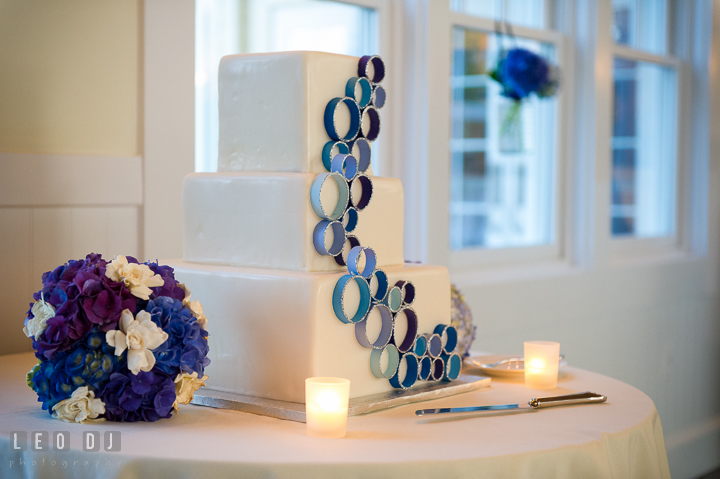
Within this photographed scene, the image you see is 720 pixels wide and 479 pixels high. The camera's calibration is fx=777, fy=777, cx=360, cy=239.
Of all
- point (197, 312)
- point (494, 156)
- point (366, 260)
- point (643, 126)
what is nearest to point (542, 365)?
point (366, 260)

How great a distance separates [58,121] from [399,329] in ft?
2.69

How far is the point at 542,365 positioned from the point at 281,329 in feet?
1.52

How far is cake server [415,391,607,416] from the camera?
1.10m

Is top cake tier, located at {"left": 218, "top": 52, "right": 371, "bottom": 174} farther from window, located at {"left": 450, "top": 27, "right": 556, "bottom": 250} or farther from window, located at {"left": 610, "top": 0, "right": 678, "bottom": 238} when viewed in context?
window, located at {"left": 610, "top": 0, "right": 678, "bottom": 238}

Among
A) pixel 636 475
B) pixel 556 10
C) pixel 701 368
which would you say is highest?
pixel 556 10

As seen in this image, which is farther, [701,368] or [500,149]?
[701,368]

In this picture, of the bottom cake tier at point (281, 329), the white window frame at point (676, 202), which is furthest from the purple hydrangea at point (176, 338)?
the white window frame at point (676, 202)

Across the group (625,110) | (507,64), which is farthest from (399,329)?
(625,110)

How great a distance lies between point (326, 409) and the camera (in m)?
0.98

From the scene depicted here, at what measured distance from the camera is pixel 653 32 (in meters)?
3.56

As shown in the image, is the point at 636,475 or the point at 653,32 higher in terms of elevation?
the point at 653,32

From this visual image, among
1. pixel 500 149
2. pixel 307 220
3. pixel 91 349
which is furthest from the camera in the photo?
pixel 500 149

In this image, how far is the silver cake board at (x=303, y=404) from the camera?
3.57 feet

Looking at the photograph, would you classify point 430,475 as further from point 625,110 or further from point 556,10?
point 625,110
